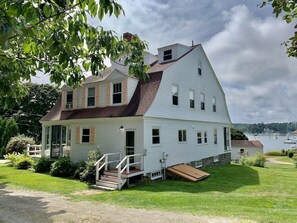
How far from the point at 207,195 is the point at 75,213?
593 centimetres

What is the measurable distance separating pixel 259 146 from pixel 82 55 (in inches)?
2015

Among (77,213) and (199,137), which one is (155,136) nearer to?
(199,137)

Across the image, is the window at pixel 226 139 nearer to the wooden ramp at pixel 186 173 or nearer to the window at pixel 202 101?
the window at pixel 202 101

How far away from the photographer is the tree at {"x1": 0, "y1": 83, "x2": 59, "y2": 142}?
3466 cm

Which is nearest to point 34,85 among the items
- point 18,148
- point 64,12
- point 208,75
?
point 18,148

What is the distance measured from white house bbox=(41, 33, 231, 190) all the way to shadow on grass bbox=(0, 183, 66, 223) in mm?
4220

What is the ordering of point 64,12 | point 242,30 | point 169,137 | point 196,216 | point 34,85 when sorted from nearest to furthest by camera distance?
point 64,12, point 196,216, point 242,30, point 169,137, point 34,85

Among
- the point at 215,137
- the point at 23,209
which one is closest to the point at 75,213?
the point at 23,209

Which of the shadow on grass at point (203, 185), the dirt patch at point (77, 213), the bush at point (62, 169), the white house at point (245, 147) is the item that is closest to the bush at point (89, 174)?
the bush at point (62, 169)

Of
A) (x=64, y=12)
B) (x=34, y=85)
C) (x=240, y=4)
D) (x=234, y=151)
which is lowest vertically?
(x=234, y=151)

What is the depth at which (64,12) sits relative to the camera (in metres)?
3.33

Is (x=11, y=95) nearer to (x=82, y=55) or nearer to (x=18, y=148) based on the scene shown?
(x=82, y=55)

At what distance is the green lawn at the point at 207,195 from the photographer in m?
7.78

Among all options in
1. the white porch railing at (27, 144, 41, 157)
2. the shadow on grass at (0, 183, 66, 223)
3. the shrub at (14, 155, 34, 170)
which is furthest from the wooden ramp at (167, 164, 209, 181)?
the white porch railing at (27, 144, 41, 157)
